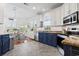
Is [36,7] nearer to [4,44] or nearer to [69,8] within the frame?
[69,8]

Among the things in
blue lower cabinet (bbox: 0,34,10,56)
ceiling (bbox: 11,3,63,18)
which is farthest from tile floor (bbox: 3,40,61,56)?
ceiling (bbox: 11,3,63,18)

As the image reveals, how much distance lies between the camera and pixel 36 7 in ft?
7.27

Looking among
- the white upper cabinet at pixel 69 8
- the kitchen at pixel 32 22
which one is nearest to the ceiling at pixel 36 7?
the kitchen at pixel 32 22

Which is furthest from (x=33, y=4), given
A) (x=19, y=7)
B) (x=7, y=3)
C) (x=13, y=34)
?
(x=13, y=34)

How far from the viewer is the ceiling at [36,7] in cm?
216

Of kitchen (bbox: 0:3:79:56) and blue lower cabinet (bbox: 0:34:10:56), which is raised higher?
kitchen (bbox: 0:3:79:56)

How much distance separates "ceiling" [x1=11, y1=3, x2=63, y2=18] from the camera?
2160 mm

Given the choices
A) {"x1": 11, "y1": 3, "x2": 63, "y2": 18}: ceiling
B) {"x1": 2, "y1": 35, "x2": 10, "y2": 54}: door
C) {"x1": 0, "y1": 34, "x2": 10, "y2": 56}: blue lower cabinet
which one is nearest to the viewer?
{"x1": 11, "y1": 3, "x2": 63, "y2": 18}: ceiling

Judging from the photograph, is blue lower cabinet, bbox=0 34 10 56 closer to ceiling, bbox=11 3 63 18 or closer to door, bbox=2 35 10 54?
door, bbox=2 35 10 54

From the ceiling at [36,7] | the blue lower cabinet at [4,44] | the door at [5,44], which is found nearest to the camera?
the ceiling at [36,7]

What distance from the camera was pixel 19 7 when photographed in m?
2.19

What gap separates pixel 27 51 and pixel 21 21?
574 mm

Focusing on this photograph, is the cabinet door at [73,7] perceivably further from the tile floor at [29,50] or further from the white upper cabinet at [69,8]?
the tile floor at [29,50]

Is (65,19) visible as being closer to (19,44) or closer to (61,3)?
(61,3)
